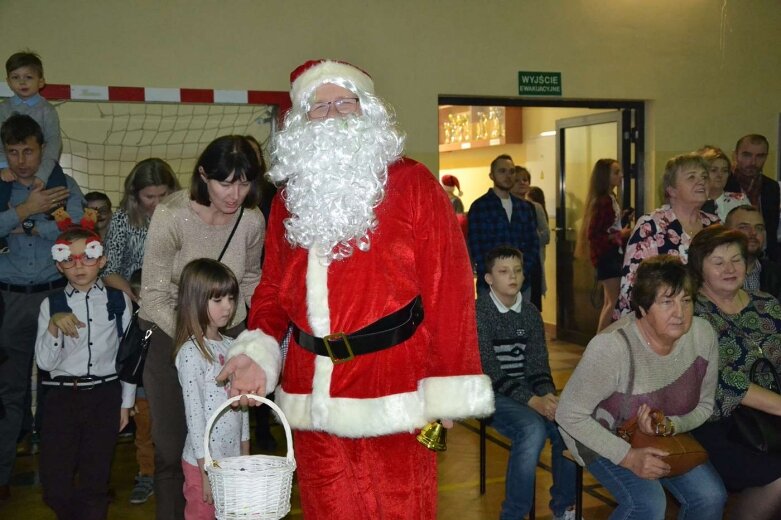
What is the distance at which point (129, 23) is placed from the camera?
596 centimetres

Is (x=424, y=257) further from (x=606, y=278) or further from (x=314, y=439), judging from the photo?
(x=606, y=278)

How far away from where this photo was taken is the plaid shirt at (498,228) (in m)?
6.64

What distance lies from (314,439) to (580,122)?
6.77 meters

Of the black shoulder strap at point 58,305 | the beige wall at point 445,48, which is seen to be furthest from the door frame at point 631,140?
the black shoulder strap at point 58,305

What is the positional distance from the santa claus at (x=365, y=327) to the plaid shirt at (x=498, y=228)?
→ 4238 millimetres

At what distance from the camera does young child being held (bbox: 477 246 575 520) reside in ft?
A: 11.8

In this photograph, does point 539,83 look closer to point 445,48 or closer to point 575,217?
point 445,48

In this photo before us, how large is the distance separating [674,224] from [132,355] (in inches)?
109

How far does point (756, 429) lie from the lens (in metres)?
3.24

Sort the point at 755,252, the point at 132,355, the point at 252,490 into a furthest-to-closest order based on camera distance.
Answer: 1. the point at 755,252
2. the point at 132,355
3. the point at 252,490

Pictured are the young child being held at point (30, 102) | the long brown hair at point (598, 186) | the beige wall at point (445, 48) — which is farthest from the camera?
the long brown hair at point (598, 186)

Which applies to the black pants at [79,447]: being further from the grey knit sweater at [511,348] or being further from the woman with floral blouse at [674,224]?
the woman with floral blouse at [674,224]

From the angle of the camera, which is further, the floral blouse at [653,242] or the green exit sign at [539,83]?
the green exit sign at [539,83]

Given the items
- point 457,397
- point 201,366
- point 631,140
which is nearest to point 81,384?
point 201,366
